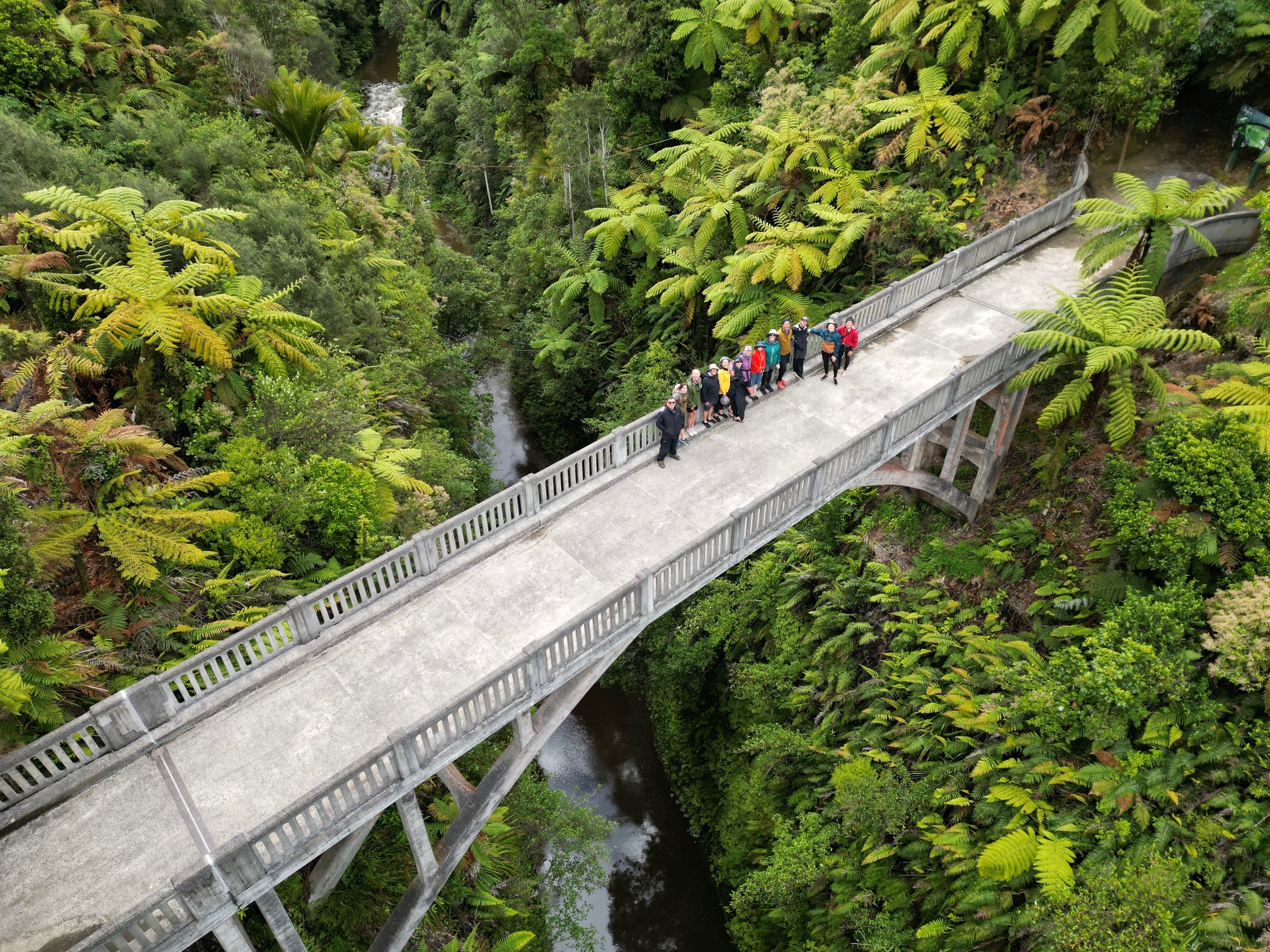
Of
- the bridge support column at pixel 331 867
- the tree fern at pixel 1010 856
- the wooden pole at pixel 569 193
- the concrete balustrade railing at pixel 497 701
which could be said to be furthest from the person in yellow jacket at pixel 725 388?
the wooden pole at pixel 569 193

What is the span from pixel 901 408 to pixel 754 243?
337 inches

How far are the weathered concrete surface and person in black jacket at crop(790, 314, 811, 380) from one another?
0.42m

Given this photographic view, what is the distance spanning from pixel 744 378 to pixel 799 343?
1.73 meters

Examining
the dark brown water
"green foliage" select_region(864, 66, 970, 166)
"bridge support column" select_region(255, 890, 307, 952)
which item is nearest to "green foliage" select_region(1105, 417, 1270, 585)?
"green foliage" select_region(864, 66, 970, 166)

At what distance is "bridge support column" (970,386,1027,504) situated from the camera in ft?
54.5

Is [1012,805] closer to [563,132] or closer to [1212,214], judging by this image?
[1212,214]

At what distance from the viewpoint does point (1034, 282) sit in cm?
1802

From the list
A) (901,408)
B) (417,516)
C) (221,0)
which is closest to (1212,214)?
(901,408)

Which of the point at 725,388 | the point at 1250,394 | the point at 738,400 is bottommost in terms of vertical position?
the point at 738,400

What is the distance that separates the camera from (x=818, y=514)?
67.5ft

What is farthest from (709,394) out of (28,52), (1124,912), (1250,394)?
(28,52)

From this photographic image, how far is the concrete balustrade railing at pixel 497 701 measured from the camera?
324 inches

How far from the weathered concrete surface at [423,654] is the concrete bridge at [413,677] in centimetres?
3

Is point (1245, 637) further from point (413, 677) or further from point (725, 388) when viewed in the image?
point (413, 677)
